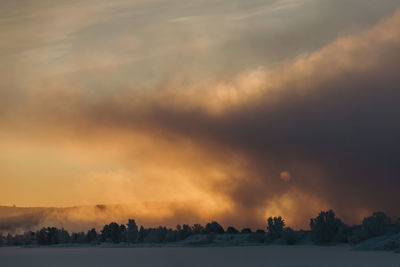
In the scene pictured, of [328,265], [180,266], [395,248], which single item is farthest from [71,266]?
[395,248]

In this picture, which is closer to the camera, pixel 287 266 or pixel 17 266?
pixel 287 266

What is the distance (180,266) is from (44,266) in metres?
36.5

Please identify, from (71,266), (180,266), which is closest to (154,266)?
(180,266)

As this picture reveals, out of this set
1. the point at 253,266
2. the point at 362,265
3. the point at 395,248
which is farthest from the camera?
the point at 395,248

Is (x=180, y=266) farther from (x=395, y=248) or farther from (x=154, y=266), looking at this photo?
(x=395, y=248)

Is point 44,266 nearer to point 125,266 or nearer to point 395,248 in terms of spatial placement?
point 125,266

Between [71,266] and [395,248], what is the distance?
345 feet

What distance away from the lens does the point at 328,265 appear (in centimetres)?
11294

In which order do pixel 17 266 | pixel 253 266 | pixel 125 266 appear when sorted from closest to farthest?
pixel 253 266, pixel 125 266, pixel 17 266

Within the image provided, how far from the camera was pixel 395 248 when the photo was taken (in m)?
184

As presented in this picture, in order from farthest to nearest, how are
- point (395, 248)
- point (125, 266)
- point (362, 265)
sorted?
point (395, 248)
point (125, 266)
point (362, 265)

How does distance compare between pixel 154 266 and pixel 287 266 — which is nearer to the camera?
pixel 287 266

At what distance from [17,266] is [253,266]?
6013 centimetres

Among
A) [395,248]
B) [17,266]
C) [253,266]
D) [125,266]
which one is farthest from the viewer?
[395,248]
